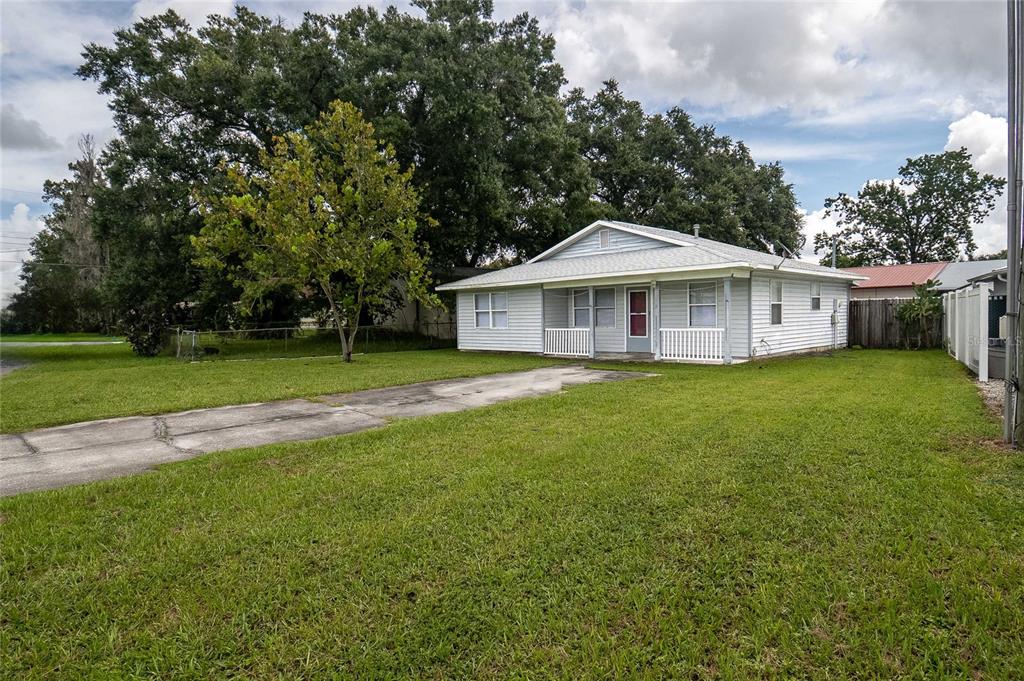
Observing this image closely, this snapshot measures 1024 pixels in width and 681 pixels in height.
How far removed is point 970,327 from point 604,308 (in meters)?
8.49

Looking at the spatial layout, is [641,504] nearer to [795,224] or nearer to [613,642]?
[613,642]

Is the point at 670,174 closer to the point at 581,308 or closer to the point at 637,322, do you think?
the point at 581,308

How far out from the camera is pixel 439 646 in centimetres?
236

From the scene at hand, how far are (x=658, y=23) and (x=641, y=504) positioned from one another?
11730 mm

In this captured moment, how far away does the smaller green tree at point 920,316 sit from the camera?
55.2 ft

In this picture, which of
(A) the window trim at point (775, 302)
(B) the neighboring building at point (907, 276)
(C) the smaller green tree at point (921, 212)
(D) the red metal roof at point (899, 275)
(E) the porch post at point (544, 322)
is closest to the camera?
(A) the window trim at point (775, 302)

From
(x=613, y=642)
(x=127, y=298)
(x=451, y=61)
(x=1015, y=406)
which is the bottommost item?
(x=613, y=642)

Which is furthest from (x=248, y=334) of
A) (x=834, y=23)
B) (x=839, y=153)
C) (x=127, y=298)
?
(x=839, y=153)

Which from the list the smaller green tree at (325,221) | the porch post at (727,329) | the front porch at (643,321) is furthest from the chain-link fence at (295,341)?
the porch post at (727,329)

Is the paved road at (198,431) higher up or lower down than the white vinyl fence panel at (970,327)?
lower down

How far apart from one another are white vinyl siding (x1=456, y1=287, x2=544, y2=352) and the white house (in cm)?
4

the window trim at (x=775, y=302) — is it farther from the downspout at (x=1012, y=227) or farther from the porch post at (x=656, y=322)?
the downspout at (x=1012, y=227)

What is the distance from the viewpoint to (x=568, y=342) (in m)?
16.5

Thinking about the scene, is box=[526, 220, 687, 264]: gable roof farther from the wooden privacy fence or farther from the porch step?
the wooden privacy fence
